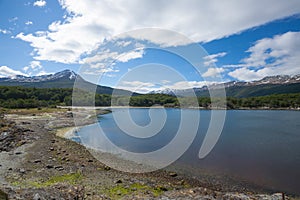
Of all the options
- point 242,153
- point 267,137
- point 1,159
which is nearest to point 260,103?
point 267,137

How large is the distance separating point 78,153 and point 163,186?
12.0 metres

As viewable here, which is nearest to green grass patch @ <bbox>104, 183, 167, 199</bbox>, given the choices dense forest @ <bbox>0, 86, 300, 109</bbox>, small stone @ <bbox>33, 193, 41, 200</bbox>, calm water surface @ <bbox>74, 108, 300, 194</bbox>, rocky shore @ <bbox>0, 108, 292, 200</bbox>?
rocky shore @ <bbox>0, 108, 292, 200</bbox>

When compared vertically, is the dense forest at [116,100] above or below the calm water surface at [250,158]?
above

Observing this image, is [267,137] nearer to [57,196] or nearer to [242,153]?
[242,153]

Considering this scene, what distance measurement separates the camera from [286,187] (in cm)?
1667

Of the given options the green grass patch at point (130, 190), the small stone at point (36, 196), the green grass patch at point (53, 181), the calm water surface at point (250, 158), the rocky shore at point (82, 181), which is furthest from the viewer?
the calm water surface at point (250, 158)

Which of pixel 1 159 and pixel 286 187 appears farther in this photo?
pixel 1 159

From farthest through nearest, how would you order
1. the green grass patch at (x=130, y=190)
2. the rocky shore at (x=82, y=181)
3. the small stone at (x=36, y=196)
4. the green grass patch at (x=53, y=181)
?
the green grass patch at (x=53, y=181) → the green grass patch at (x=130, y=190) → the rocky shore at (x=82, y=181) → the small stone at (x=36, y=196)

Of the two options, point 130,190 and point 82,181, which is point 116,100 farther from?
point 130,190

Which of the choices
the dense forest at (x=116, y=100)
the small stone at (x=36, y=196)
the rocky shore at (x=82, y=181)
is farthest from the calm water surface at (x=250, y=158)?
the dense forest at (x=116, y=100)

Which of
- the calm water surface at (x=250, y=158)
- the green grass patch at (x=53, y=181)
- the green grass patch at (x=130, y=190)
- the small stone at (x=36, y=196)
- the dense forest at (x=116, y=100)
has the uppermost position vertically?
the dense forest at (x=116, y=100)

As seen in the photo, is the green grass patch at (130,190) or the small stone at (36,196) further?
the green grass patch at (130,190)

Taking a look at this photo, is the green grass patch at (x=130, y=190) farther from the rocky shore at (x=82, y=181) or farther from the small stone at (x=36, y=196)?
the small stone at (x=36, y=196)

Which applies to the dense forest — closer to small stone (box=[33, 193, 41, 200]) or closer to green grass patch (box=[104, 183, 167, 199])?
green grass patch (box=[104, 183, 167, 199])
